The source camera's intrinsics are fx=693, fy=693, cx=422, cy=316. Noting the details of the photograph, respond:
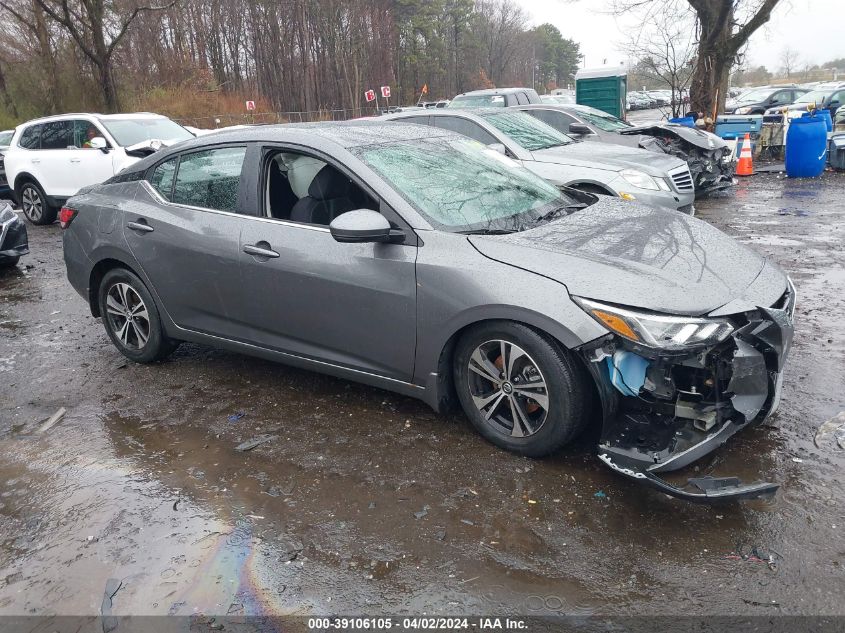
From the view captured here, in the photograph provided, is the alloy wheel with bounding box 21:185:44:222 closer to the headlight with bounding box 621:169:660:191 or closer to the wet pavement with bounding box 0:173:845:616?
the wet pavement with bounding box 0:173:845:616

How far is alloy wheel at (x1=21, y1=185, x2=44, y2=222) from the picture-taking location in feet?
40.0

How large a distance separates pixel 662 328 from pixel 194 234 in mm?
2990

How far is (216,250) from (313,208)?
71 centimetres

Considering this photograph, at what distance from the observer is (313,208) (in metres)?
4.22

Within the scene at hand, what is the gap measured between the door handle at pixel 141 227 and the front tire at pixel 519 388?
2.46 metres

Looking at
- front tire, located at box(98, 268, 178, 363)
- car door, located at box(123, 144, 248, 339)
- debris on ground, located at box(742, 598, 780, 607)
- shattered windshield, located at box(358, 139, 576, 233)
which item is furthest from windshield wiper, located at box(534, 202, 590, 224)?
front tire, located at box(98, 268, 178, 363)

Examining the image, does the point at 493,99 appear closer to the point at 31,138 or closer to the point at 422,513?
the point at 31,138

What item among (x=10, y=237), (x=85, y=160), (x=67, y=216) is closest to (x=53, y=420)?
(x=67, y=216)

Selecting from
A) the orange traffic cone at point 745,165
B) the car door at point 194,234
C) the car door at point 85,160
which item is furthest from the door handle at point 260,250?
the orange traffic cone at point 745,165

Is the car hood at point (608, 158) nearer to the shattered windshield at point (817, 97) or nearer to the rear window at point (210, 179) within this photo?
the rear window at point (210, 179)

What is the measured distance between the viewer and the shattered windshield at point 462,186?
3.88m

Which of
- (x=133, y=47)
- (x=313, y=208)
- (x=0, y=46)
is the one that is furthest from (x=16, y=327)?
(x=133, y=47)

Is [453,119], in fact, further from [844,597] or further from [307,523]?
[844,597]

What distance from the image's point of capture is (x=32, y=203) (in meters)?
12.3
